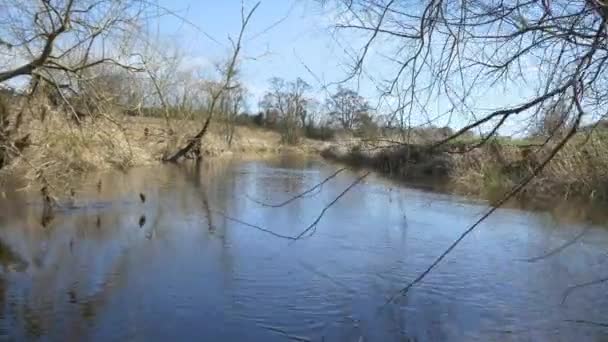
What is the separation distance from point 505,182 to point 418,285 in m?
9.79

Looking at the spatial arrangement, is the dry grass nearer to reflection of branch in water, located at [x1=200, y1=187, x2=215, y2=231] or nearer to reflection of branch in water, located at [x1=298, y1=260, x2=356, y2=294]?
reflection of branch in water, located at [x1=200, y1=187, x2=215, y2=231]

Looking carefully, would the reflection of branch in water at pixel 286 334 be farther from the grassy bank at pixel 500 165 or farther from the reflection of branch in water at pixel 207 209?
the reflection of branch in water at pixel 207 209

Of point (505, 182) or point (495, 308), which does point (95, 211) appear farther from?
point (505, 182)

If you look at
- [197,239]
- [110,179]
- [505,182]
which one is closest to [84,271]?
[197,239]

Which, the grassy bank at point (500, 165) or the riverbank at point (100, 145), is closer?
the grassy bank at point (500, 165)

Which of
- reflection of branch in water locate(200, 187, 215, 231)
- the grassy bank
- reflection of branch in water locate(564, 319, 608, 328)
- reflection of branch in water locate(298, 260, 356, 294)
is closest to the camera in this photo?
the grassy bank

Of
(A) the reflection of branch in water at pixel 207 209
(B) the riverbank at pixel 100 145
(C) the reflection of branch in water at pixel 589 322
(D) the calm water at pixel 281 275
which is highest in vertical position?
(B) the riverbank at pixel 100 145

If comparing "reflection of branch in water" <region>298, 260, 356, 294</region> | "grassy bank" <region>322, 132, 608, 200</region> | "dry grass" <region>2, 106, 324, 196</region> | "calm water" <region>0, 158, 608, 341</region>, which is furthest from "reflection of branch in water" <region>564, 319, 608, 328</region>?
"dry grass" <region>2, 106, 324, 196</region>

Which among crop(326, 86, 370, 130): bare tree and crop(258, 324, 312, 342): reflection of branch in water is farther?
crop(258, 324, 312, 342): reflection of branch in water

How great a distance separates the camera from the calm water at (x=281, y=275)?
482 centimetres

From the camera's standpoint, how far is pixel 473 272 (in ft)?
22.4

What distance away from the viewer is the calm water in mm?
4820

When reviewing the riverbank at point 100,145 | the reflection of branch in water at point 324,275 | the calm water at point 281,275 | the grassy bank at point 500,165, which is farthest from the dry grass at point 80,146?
the grassy bank at point 500,165

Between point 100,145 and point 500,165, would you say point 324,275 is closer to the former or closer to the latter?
point 500,165
